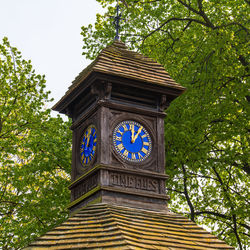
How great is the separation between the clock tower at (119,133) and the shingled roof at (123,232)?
1.62 feet

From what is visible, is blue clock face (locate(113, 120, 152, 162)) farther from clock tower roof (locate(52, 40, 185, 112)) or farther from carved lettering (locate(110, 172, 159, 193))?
clock tower roof (locate(52, 40, 185, 112))

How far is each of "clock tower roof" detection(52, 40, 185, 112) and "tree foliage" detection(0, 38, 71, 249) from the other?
6.15 m

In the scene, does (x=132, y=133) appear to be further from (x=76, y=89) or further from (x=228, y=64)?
(x=228, y=64)

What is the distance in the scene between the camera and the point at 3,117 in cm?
2061

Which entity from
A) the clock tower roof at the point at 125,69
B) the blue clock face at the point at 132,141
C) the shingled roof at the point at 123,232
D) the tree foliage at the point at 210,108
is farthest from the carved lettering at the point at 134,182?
the tree foliage at the point at 210,108

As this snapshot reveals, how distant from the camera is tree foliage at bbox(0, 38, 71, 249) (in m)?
18.8

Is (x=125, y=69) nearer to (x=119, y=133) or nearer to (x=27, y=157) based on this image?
(x=119, y=133)

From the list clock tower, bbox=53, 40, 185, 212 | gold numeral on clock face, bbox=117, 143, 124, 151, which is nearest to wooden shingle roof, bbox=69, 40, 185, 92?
clock tower, bbox=53, 40, 185, 212

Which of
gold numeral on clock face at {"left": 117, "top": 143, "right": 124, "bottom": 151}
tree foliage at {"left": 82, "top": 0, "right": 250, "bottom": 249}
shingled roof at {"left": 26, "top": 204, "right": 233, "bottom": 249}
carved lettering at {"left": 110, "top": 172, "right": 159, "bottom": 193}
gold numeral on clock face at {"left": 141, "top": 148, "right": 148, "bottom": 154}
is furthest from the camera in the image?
tree foliage at {"left": 82, "top": 0, "right": 250, "bottom": 249}

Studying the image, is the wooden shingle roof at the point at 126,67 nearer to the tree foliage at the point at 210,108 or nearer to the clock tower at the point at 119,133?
the clock tower at the point at 119,133

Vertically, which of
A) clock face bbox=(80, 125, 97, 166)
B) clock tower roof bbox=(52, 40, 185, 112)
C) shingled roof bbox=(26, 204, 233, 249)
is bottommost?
shingled roof bbox=(26, 204, 233, 249)

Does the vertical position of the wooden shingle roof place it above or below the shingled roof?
above

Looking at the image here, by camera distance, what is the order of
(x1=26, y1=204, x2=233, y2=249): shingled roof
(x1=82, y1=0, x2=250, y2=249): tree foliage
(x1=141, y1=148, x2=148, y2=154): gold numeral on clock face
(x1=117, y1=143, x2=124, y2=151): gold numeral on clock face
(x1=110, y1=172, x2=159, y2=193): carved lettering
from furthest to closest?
(x1=82, y1=0, x2=250, y2=249): tree foliage
(x1=141, y1=148, x2=148, y2=154): gold numeral on clock face
(x1=117, y1=143, x2=124, y2=151): gold numeral on clock face
(x1=110, y1=172, x2=159, y2=193): carved lettering
(x1=26, y1=204, x2=233, y2=249): shingled roof

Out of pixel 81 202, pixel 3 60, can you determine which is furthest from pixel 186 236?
pixel 3 60
